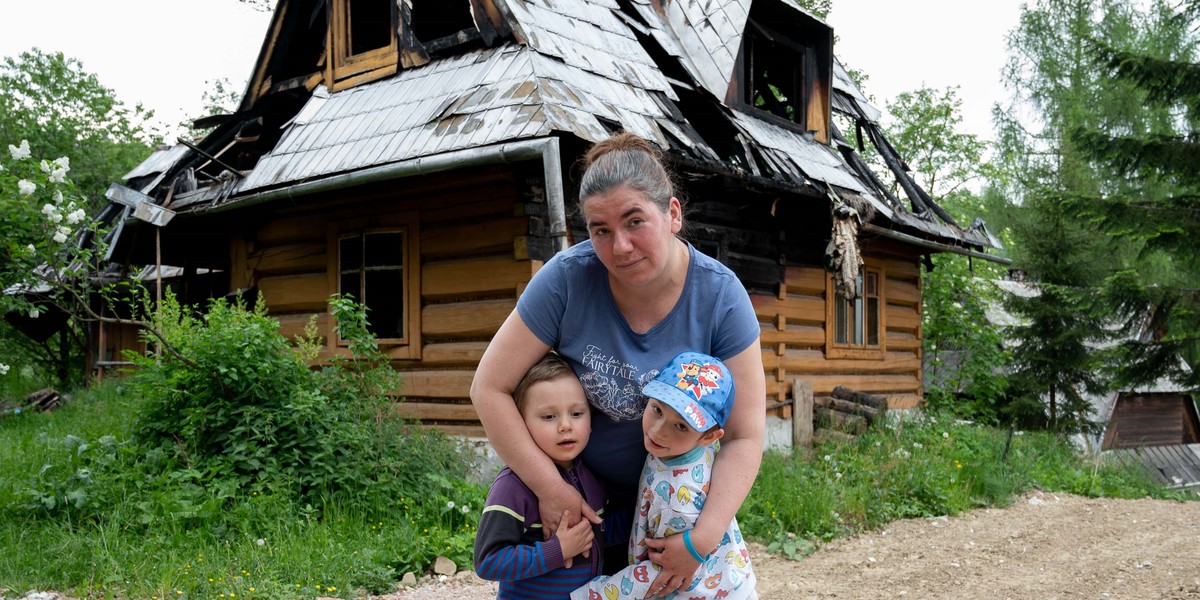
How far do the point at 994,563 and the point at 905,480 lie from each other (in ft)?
6.30

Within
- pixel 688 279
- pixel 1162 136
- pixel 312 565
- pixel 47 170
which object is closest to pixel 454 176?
pixel 47 170

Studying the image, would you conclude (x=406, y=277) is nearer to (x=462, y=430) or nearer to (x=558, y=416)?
(x=462, y=430)

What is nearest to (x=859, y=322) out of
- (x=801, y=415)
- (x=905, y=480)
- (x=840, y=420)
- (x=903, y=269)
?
(x=903, y=269)

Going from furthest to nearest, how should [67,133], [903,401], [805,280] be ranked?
[67,133], [903,401], [805,280]

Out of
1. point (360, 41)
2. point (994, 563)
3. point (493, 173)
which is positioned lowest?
point (994, 563)

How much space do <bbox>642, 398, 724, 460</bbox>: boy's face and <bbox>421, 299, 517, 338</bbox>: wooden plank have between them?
5.09 metres

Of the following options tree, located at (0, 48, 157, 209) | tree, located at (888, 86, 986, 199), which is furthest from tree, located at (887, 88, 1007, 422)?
tree, located at (0, 48, 157, 209)

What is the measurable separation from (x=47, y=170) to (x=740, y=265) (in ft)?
21.7

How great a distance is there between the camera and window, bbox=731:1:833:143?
10789 millimetres

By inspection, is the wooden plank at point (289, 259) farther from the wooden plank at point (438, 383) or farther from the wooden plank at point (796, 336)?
the wooden plank at point (796, 336)

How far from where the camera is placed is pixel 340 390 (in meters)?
6.97

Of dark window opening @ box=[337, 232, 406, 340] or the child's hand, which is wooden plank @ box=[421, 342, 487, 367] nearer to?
dark window opening @ box=[337, 232, 406, 340]

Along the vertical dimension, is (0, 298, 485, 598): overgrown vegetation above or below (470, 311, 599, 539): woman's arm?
below

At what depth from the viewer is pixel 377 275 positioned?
8.54 meters
